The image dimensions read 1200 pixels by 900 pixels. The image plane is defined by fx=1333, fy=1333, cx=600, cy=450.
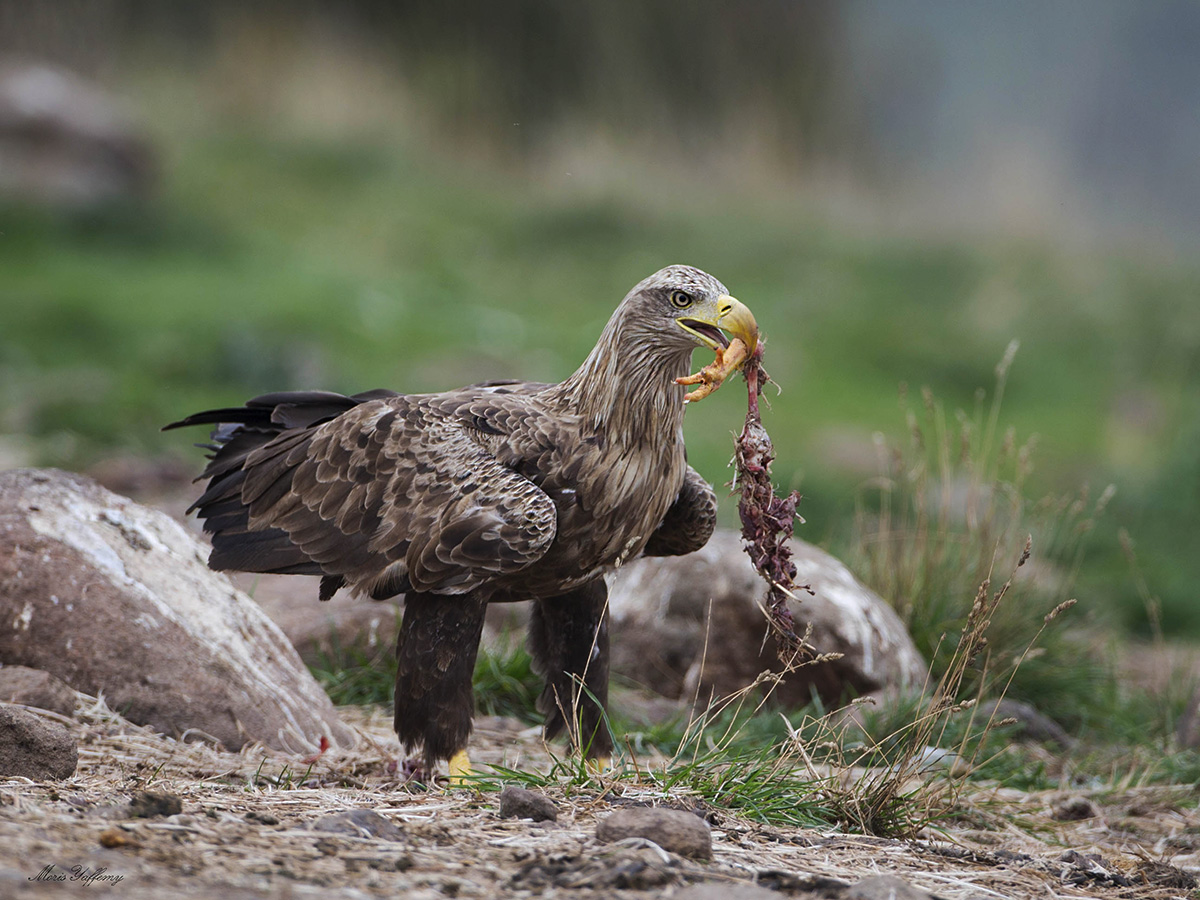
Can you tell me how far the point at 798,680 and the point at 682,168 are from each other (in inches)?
Answer: 427

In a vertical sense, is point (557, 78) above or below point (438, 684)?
above

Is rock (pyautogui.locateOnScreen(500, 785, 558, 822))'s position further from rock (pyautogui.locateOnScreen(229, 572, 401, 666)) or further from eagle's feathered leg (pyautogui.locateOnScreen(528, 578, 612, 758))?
rock (pyautogui.locateOnScreen(229, 572, 401, 666))

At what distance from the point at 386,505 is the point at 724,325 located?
127cm

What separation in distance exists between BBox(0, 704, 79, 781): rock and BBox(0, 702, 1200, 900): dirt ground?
0.08 meters

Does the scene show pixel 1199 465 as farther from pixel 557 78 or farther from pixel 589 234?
pixel 557 78

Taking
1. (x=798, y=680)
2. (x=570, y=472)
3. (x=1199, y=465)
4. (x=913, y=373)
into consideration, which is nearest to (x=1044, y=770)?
(x=798, y=680)

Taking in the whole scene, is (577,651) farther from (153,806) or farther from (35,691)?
(153,806)

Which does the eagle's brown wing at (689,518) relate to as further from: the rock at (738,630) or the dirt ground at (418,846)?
the dirt ground at (418,846)

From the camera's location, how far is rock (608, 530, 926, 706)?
570 centimetres

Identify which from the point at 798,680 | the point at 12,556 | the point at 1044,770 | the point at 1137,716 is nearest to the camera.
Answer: the point at 12,556

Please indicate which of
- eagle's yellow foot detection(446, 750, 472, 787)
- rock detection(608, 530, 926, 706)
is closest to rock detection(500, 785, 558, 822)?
eagle's yellow foot detection(446, 750, 472, 787)

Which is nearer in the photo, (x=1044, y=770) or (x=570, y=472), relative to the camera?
(x=570, y=472)

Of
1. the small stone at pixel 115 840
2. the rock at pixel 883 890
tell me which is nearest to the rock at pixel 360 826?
the small stone at pixel 115 840

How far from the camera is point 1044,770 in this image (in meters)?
5.43
